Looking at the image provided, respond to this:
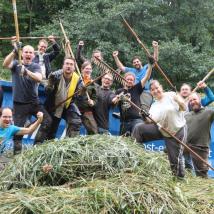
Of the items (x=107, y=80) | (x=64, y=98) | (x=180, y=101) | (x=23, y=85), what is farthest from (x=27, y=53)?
(x=180, y=101)

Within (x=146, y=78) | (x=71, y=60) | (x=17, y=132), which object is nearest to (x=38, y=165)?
(x=17, y=132)

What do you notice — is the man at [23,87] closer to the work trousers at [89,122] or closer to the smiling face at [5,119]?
the smiling face at [5,119]

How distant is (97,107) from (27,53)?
135cm

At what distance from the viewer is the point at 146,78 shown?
25.4 feet

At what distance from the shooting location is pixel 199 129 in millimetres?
7762

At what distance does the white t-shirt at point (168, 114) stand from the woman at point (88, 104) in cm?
109

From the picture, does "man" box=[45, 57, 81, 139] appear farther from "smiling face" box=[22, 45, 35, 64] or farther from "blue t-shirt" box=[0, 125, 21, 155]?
"blue t-shirt" box=[0, 125, 21, 155]

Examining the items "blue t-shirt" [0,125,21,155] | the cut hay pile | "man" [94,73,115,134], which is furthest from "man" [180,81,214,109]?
"blue t-shirt" [0,125,21,155]

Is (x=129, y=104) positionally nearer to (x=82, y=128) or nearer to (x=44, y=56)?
(x=82, y=128)

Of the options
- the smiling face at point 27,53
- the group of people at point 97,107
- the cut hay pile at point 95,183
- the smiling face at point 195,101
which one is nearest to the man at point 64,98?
the group of people at point 97,107

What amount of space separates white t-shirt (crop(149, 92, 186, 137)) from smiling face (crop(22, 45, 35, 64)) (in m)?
1.79

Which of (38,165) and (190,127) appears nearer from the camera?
(38,165)

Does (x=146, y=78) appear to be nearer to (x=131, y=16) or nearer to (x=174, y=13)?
(x=131, y=16)

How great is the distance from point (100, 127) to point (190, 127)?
1.32m
